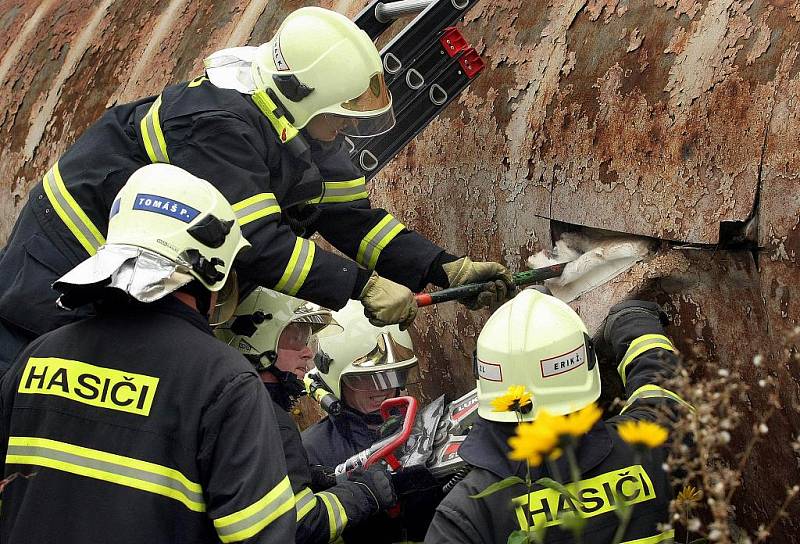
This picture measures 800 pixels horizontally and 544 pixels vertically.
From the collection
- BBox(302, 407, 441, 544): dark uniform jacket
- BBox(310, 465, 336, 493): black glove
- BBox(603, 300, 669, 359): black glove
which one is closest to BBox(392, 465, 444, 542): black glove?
BBox(302, 407, 441, 544): dark uniform jacket

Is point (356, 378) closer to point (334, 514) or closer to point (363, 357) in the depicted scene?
point (363, 357)

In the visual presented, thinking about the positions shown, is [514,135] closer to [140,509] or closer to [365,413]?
[365,413]

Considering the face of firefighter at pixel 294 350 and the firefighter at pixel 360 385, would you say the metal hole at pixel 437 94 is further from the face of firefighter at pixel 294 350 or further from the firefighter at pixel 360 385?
the face of firefighter at pixel 294 350

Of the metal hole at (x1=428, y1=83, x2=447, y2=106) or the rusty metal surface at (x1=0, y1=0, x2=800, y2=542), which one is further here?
the metal hole at (x1=428, y1=83, x2=447, y2=106)

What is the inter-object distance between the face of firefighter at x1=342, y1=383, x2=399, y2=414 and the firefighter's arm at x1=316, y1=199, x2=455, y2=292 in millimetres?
383

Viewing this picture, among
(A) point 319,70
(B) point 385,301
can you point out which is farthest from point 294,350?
(A) point 319,70

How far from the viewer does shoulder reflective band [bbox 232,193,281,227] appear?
2.99 metres

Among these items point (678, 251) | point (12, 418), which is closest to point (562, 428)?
point (12, 418)

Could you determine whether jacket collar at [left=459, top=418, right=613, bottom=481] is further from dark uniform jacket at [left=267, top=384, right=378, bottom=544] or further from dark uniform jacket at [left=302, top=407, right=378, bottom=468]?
dark uniform jacket at [left=302, top=407, right=378, bottom=468]

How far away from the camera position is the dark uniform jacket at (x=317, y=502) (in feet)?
9.04

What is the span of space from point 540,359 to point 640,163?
82 centimetres

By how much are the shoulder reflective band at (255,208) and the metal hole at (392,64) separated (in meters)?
0.97

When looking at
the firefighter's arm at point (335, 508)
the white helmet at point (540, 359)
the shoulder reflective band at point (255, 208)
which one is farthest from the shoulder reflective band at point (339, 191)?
the white helmet at point (540, 359)

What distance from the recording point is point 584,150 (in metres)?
3.18
